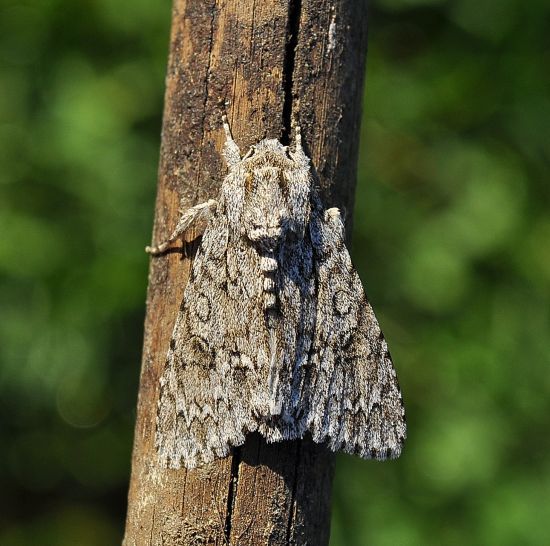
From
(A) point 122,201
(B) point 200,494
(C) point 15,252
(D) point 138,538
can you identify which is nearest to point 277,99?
(B) point 200,494

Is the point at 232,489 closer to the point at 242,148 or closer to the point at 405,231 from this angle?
the point at 242,148

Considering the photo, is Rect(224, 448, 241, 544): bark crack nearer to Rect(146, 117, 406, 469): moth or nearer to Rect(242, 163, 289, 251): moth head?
Rect(146, 117, 406, 469): moth

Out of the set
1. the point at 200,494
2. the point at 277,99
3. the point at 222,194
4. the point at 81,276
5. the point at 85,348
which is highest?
the point at 277,99

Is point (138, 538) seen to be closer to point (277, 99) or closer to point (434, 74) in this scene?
point (277, 99)

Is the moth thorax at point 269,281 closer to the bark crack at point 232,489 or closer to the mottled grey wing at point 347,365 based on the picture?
the mottled grey wing at point 347,365

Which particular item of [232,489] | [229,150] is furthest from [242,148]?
[232,489]
